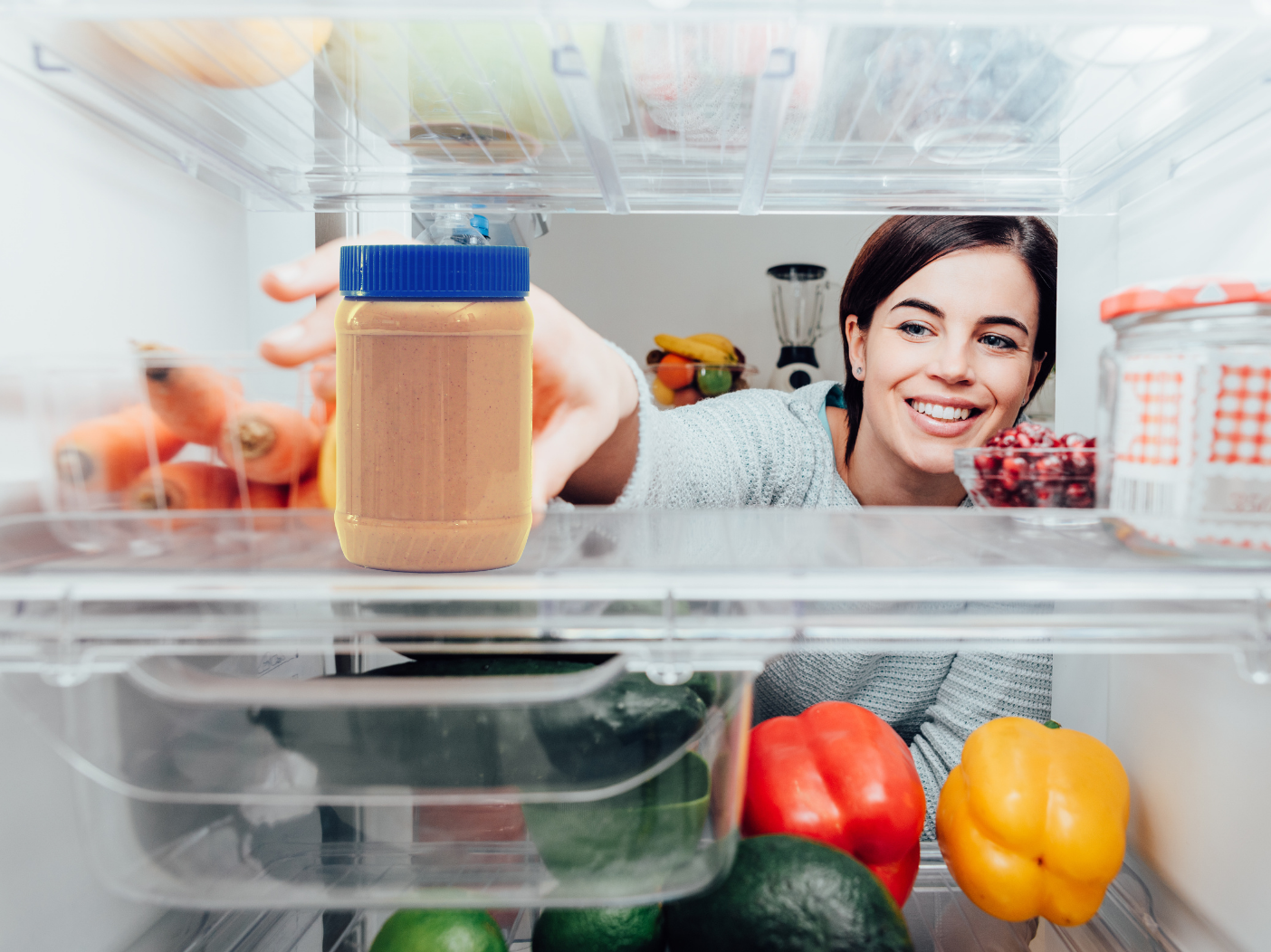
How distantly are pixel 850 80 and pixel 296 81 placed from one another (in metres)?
0.38

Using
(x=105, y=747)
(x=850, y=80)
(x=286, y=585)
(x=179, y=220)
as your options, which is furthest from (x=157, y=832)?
(x=850, y=80)

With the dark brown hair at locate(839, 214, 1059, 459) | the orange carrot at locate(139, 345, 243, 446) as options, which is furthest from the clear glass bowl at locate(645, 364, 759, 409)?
the orange carrot at locate(139, 345, 243, 446)

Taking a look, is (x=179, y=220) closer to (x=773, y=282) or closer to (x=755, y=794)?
(x=755, y=794)

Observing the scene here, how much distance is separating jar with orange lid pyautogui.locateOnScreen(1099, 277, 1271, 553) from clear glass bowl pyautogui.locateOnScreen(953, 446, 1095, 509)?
0.11 m

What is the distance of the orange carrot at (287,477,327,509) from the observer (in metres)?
0.57

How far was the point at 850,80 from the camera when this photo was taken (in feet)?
1.79

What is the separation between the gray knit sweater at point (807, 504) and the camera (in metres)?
0.89

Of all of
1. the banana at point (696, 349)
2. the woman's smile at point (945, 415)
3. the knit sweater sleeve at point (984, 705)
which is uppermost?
the banana at point (696, 349)

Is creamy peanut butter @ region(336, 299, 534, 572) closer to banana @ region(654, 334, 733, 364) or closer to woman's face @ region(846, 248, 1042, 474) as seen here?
woman's face @ region(846, 248, 1042, 474)

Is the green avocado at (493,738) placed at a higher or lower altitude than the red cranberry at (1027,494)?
lower

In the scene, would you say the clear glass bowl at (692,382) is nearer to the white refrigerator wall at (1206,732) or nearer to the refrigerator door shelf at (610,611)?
the white refrigerator wall at (1206,732)

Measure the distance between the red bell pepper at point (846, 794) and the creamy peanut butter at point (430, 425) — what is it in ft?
0.90

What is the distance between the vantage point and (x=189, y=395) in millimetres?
505

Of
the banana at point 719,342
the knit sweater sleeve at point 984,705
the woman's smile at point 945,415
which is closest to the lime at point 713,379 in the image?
the banana at point 719,342
